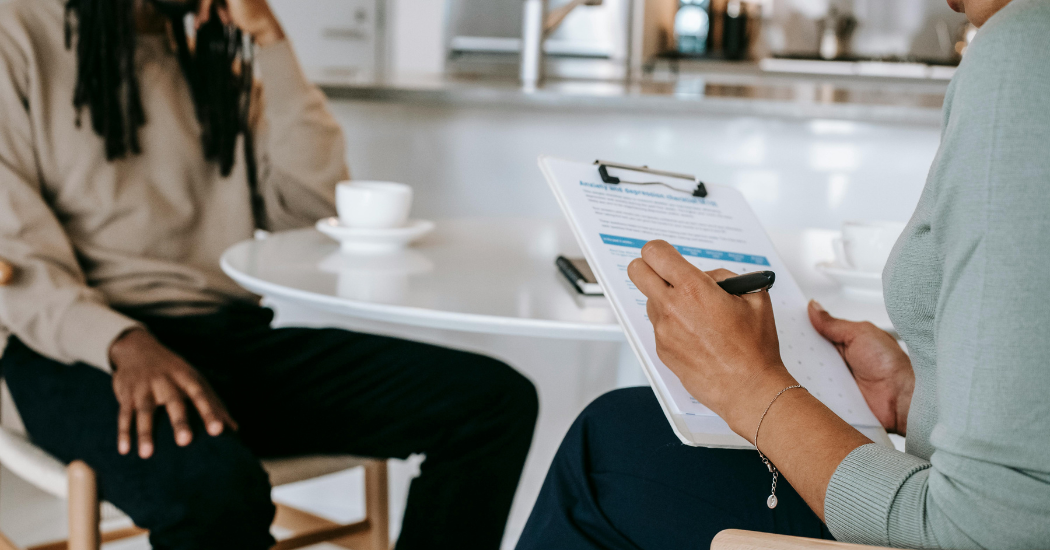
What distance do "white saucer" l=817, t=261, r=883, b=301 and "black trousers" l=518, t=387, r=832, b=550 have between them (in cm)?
35

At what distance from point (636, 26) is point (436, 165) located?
231cm

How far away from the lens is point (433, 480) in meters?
1.15

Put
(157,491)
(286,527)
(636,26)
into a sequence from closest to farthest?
(157,491) → (286,527) → (636,26)

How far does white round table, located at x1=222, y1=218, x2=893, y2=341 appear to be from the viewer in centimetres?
84

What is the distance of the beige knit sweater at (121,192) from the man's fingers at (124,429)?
105 millimetres

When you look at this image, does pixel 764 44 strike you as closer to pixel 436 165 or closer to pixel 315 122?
pixel 436 165

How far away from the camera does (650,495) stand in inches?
26.8

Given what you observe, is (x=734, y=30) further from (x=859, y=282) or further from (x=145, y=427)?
(x=145, y=427)

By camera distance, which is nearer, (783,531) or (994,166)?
(994,166)

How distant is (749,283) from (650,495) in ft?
0.65

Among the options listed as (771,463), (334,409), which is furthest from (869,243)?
(334,409)

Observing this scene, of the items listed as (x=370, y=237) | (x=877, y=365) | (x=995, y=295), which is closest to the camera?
(x=995, y=295)

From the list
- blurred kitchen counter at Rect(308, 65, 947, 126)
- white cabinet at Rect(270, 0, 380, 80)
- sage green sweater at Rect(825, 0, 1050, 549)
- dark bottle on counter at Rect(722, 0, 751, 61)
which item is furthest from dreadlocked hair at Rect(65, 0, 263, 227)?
dark bottle on counter at Rect(722, 0, 751, 61)

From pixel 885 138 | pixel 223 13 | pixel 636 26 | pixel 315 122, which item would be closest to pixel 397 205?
pixel 315 122
